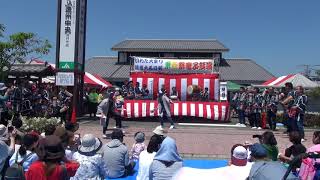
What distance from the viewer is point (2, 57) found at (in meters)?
23.4

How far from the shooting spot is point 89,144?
665 cm

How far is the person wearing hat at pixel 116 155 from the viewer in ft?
28.8

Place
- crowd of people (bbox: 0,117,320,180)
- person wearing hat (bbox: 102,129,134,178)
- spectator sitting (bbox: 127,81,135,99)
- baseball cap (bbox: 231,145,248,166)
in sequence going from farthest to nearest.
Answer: spectator sitting (bbox: 127,81,135,99), person wearing hat (bbox: 102,129,134,178), baseball cap (bbox: 231,145,248,166), crowd of people (bbox: 0,117,320,180)

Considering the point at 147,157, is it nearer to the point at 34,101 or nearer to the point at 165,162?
the point at 165,162

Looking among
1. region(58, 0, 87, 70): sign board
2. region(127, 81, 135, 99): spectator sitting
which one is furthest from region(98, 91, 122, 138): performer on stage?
region(127, 81, 135, 99): spectator sitting

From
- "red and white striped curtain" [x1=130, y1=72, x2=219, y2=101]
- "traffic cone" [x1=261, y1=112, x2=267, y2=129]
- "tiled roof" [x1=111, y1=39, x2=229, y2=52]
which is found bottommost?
"traffic cone" [x1=261, y1=112, x2=267, y2=129]

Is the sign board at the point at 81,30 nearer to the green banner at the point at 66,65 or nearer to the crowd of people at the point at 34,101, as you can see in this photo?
the green banner at the point at 66,65

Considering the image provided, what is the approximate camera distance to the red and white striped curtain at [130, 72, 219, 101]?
2238 centimetres

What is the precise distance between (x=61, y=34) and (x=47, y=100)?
116 inches

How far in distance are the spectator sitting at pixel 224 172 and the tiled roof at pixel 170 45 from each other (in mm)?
40667

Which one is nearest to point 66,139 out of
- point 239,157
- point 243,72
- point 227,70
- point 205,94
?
point 239,157

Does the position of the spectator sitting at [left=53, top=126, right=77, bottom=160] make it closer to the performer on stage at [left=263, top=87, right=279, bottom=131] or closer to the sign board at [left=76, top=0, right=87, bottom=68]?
the performer on stage at [left=263, top=87, right=279, bottom=131]

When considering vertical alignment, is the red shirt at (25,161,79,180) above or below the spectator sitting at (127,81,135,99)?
below

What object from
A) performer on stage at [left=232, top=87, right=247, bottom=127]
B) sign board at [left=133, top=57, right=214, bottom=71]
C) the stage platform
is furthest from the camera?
sign board at [left=133, top=57, right=214, bottom=71]
